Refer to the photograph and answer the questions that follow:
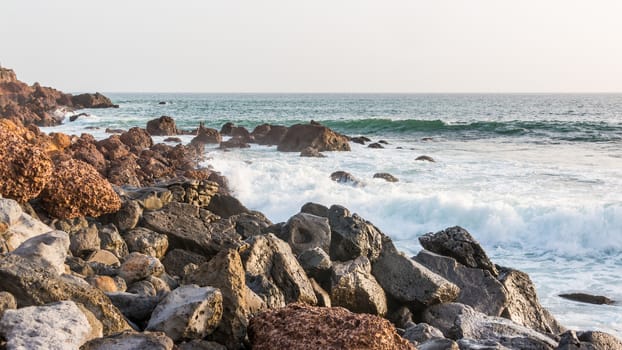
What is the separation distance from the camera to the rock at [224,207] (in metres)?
9.95

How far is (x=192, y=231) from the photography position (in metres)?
7.52

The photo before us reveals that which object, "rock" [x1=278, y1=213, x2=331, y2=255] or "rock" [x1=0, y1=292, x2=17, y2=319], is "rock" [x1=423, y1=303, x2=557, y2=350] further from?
"rock" [x1=0, y1=292, x2=17, y2=319]

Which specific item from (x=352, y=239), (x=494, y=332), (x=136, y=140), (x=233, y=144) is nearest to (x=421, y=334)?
(x=494, y=332)

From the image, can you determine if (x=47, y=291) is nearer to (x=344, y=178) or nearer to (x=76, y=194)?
(x=76, y=194)

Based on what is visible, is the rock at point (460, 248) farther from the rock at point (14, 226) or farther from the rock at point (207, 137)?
the rock at point (207, 137)

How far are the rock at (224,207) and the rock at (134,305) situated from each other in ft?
18.3

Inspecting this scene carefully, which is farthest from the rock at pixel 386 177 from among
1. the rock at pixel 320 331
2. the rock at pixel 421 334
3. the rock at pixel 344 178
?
the rock at pixel 320 331

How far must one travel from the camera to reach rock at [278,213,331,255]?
24.3ft

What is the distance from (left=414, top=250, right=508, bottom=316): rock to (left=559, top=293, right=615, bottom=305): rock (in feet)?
5.65

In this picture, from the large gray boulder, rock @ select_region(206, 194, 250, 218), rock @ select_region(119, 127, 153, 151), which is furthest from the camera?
rock @ select_region(119, 127, 153, 151)

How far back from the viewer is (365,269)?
6469mm

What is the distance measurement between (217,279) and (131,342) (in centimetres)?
127

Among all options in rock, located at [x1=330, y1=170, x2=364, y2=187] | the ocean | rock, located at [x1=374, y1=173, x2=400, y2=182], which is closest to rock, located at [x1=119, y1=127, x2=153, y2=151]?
the ocean

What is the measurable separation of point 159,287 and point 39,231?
1.25 meters
